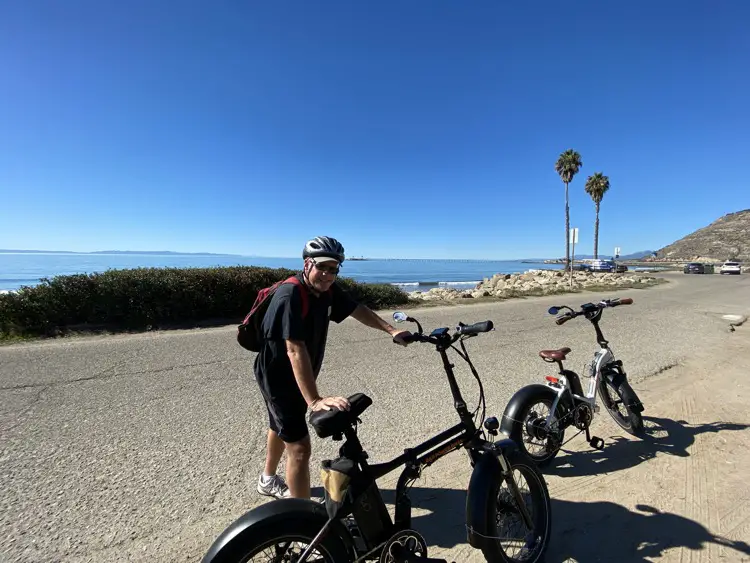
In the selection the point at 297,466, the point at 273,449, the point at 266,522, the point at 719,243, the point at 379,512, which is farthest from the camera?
the point at 719,243

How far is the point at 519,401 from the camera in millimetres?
3135

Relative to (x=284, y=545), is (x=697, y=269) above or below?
above

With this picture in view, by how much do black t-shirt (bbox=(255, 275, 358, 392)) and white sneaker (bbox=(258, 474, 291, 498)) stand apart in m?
Result: 1.07

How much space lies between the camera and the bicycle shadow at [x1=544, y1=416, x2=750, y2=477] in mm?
3258

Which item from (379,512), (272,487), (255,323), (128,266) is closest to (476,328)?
(379,512)

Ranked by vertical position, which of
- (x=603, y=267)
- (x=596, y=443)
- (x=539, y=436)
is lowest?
(x=596, y=443)

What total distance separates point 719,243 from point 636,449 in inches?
4945

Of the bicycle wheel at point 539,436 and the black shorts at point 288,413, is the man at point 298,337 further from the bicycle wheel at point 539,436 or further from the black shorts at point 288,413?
the bicycle wheel at point 539,436

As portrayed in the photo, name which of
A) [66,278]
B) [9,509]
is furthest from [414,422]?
[66,278]

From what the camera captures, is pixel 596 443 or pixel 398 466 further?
pixel 596 443

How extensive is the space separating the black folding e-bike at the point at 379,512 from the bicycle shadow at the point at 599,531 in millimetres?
281

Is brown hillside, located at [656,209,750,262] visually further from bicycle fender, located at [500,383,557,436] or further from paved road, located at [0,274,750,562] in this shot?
bicycle fender, located at [500,383,557,436]

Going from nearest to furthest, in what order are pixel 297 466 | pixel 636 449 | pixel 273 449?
pixel 297 466
pixel 273 449
pixel 636 449

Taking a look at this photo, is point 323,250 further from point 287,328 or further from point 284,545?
point 284,545
